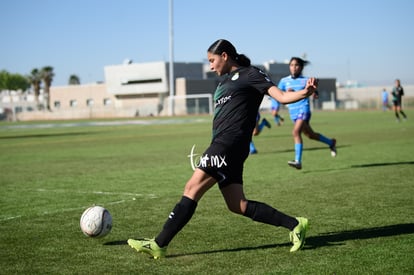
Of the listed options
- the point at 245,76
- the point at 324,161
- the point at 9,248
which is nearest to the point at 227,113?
the point at 245,76

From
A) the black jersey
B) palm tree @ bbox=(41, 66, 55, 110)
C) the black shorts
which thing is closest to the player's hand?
the black jersey

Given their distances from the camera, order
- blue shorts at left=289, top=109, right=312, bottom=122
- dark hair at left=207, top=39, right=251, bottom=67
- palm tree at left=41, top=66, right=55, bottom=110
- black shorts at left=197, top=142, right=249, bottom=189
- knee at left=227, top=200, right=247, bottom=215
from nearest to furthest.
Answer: black shorts at left=197, top=142, right=249, bottom=189 < dark hair at left=207, top=39, right=251, bottom=67 < knee at left=227, top=200, right=247, bottom=215 < blue shorts at left=289, top=109, right=312, bottom=122 < palm tree at left=41, top=66, right=55, bottom=110

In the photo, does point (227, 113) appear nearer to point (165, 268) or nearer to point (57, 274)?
point (165, 268)

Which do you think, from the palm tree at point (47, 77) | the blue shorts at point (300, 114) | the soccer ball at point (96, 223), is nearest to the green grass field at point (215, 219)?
the soccer ball at point (96, 223)

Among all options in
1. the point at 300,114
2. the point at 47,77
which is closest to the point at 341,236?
the point at 300,114

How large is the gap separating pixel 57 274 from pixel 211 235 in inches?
81.4

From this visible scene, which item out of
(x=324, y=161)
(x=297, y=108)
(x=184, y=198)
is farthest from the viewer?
(x=324, y=161)

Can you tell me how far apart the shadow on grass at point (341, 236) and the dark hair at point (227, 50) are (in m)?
1.92

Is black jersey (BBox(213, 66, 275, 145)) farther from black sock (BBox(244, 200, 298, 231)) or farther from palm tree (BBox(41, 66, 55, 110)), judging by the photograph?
palm tree (BBox(41, 66, 55, 110))

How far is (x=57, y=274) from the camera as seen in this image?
5.54m

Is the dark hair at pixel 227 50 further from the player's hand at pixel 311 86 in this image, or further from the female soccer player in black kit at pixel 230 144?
the player's hand at pixel 311 86

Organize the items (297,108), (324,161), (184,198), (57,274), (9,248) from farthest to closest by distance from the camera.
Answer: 1. (324,161)
2. (297,108)
3. (9,248)
4. (184,198)
5. (57,274)

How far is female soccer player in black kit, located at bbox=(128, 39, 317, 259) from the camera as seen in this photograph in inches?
236

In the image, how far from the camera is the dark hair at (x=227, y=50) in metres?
6.13
